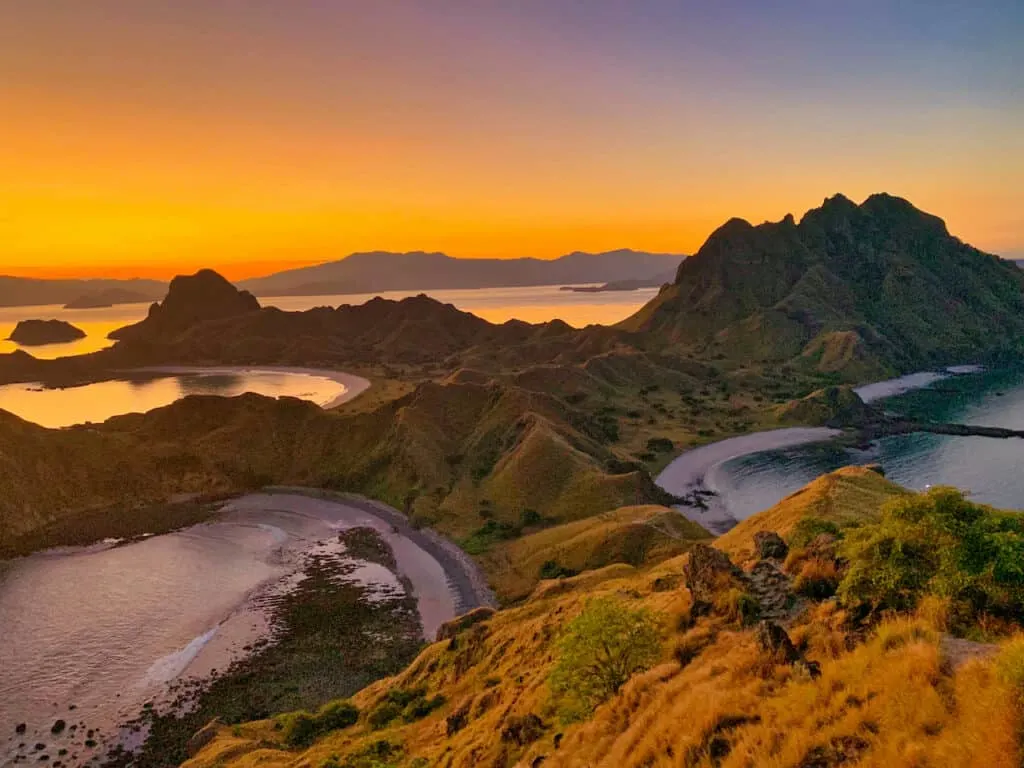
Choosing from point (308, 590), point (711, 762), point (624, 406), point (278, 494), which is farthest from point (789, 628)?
point (624, 406)

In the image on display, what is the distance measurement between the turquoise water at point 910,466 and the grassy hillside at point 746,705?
82886mm

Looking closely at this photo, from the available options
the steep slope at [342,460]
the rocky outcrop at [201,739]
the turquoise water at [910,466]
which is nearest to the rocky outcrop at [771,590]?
the rocky outcrop at [201,739]

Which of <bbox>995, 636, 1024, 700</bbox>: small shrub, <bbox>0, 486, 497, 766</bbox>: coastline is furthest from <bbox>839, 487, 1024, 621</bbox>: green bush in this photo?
<bbox>0, 486, 497, 766</bbox>: coastline

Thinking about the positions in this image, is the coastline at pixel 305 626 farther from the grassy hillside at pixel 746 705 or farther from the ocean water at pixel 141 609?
the grassy hillside at pixel 746 705

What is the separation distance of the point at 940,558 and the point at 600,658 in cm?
1261

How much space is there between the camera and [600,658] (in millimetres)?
24203

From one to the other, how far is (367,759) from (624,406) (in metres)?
146

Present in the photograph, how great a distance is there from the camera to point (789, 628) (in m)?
22.1

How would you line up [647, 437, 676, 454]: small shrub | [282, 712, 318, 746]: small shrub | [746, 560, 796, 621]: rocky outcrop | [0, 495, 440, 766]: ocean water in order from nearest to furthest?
[746, 560, 796, 621]: rocky outcrop
[282, 712, 318, 746]: small shrub
[0, 495, 440, 766]: ocean water
[647, 437, 676, 454]: small shrub

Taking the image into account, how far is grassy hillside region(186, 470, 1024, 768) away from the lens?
12375 mm

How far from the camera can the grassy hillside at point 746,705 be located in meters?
12.4

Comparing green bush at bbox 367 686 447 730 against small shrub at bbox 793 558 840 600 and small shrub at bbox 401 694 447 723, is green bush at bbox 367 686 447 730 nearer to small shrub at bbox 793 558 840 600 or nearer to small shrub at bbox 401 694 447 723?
small shrub at bbox 401 694 447 723

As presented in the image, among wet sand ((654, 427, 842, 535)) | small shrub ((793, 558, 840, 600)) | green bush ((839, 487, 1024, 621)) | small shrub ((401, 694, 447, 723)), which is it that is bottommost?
wet sand ((654, 427, 842, 535))

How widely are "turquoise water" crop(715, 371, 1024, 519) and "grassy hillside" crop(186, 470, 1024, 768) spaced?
82.9m
